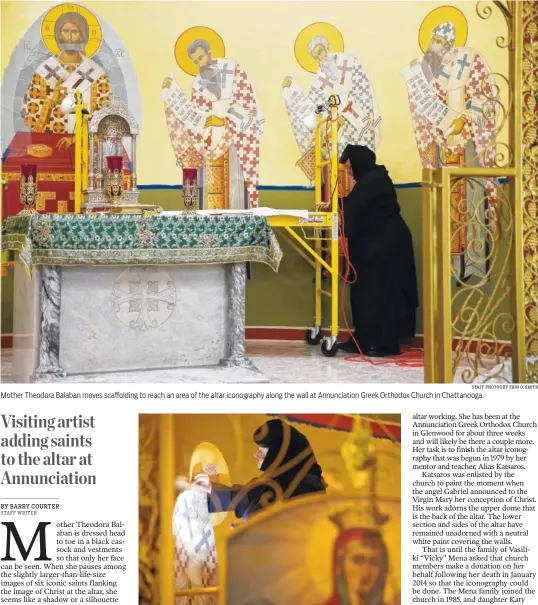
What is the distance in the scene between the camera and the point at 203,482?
272 centimetres

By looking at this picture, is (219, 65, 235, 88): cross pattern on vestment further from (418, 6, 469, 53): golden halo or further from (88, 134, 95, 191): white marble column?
(88, 134, 95, 191): white marble column

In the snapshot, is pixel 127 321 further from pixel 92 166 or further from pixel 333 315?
pixel 333 315

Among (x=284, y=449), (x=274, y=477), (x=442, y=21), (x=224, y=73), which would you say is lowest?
(x=274, y=477)

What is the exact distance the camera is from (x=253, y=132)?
262 inches

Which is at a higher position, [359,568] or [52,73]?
[52,73]

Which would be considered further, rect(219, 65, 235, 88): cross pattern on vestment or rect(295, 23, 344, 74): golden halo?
rect(219, 65, 235, 88): cross pattern on vestment

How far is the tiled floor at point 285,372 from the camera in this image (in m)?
4.60

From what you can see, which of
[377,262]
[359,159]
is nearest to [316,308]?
[377,262]

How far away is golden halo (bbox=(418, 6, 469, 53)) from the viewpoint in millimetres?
5980

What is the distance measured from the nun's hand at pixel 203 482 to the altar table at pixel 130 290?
2011 mm

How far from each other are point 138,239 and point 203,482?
7.08 feet

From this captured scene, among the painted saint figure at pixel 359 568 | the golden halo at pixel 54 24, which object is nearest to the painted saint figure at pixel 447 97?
the golden halo at pixel 54 24

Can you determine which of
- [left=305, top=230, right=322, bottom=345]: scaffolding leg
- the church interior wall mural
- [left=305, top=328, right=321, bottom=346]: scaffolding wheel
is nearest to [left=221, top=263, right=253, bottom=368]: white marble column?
[left=305, top=230, right=322, bottom=345]: scaffolding leg

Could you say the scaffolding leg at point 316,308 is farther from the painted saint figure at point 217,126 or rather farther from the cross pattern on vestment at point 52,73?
the cross pattern on vestment at point 52,73
